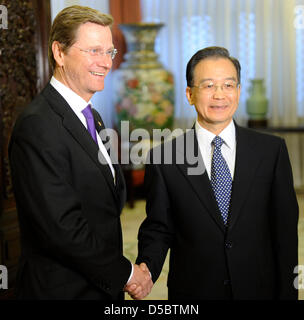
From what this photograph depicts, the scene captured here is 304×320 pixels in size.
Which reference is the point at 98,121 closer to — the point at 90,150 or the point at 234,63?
the point at 90,150

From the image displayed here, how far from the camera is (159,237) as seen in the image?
1996 mm

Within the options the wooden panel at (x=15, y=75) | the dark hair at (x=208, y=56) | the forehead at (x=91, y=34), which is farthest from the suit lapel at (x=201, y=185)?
the wooden panel at (x=15, y=75)

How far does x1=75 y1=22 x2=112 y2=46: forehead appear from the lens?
1734 mm

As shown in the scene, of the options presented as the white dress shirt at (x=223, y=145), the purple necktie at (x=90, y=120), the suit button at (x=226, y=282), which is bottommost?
the suit button at (x=226, y=282)

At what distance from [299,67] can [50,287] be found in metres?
5.83

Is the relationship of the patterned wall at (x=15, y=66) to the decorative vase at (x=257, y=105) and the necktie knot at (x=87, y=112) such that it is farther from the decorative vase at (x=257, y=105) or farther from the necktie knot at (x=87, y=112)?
the decorative vase at (x=257, y=105)

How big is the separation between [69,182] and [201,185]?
0.50 meters

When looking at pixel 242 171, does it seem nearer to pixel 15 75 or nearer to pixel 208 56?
pixel 208 56

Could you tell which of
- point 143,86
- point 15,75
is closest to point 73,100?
point 15,75

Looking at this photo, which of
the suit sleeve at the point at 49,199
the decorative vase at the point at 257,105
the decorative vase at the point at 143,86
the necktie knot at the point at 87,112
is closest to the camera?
the suit sleeve at the point at 49,199

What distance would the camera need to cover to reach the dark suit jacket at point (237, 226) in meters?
1.89

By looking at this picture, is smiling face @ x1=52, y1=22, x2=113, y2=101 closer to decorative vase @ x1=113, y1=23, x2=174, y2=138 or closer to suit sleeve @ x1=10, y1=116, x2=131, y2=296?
suit sleeve @ x1=10, y1=116, x2=131, y2=296

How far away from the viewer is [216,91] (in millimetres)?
1882
